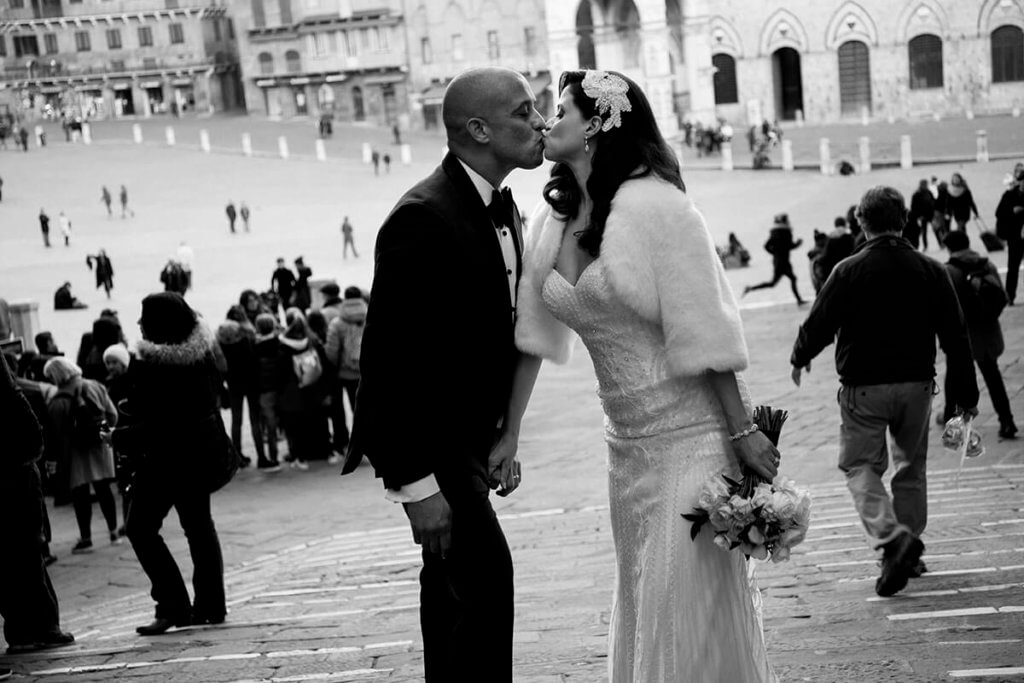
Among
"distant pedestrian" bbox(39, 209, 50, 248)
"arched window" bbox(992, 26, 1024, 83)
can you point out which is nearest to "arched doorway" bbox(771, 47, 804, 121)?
"arched window" bbox(992, 26, 1024, 83)

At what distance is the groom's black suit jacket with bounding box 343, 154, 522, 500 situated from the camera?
3600 millimetres

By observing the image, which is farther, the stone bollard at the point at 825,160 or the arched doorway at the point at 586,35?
the arched doorway at the point at 586,35

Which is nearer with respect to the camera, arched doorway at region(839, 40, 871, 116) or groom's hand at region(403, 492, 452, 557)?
groom's hand at region(403, 492, 452, 557)

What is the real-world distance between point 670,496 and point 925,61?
52528 mm

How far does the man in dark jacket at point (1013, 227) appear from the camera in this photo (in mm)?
14742

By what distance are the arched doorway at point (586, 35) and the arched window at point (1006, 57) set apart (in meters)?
15.2

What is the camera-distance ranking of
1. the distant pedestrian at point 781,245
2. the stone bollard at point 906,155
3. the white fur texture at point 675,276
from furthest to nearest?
the stone bollard at point 906,155
the distant pedestrian at point 781,245
the white fur texture at point 675,276

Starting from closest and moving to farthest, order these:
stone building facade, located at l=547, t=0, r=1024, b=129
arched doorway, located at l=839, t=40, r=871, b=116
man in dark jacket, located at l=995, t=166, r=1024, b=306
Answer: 1. man in dark jacket, located at l=995, t=166, r=1024, b=306
2. stone building facade, located at l=547, t=0, r=1024, b=129
3. arched doorway, located at l=839, t=40, r=871, b=116

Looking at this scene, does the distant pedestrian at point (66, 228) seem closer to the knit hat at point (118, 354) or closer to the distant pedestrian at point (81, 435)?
the knit hat at point (118, 354)

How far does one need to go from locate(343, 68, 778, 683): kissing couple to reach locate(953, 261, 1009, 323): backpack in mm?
6080

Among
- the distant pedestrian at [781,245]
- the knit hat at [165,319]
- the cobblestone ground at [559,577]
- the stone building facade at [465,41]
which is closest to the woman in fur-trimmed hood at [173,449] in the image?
the knit hat at [165,319]

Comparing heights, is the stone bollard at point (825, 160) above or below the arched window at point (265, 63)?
below

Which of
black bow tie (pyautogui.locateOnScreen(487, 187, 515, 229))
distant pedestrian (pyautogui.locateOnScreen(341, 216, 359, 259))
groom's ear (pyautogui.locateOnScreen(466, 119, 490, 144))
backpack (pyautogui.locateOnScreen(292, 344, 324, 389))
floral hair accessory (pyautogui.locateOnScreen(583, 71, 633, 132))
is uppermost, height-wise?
floral hair accessory (pyautogui.locateOnScreen(583, 71, 633, 132))

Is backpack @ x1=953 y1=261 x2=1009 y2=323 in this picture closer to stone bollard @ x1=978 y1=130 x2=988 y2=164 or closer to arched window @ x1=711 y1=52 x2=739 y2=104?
stone bollard @ x1=978 y1=130 x2=988 y2=164
